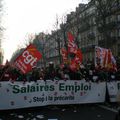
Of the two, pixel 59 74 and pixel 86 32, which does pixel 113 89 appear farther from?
pixel 86 32

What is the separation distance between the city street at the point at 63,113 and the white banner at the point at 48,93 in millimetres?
244

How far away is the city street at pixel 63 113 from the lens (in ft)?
40.1

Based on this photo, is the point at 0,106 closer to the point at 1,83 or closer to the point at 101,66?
the point at 1,83

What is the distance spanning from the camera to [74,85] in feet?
49.7

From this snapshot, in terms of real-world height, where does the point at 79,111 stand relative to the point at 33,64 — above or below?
below

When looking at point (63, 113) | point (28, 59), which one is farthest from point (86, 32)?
point (63, 113)

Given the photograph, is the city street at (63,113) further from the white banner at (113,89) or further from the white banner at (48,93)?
the white banner at (113,89)

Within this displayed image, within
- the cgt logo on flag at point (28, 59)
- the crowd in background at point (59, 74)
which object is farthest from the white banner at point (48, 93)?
the cgt logo on flag at point (28, 59)

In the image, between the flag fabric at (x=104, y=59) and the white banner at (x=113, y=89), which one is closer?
the white banner at (x=113, y=89)

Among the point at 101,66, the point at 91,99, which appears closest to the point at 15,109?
the point at 91,99

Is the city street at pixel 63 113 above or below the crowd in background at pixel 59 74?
below

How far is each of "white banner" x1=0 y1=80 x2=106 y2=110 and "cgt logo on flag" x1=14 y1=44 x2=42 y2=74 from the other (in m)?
0.73

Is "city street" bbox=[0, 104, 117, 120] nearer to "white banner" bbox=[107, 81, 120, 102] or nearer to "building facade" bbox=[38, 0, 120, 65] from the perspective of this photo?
"white banner" bbox=[107, 81, 120, 102]

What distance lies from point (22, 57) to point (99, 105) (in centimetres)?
361
